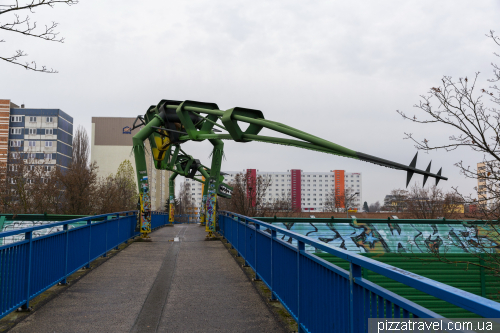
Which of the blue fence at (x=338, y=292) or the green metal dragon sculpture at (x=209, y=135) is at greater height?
the green metal dragon sculpture at (x=209, y=135)

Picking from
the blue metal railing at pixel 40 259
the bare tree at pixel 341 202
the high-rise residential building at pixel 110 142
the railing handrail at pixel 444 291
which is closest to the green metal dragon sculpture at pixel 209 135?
the blue metal railing at pixel 40 259

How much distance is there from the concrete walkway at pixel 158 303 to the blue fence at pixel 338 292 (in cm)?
60

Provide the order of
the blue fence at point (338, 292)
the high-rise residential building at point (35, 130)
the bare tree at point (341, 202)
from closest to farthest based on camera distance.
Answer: the blue fence at point (338, 292)
the bare tree at point (341, 202)
the high-rise residential building at point (35, 130)

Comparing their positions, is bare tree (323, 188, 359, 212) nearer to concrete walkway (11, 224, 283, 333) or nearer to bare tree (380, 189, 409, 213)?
bare tree (380, 189, 409, 213)

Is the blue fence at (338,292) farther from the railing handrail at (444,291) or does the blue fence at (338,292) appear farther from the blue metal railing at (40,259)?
the blue metal railing at (40,259)

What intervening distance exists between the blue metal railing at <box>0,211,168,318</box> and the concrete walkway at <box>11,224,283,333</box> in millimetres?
293

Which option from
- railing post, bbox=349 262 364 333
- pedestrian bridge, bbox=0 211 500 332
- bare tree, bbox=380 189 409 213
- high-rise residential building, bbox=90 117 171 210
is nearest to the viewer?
pedestrian bridge, bbox=0 211 500 332

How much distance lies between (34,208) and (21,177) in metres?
2.18

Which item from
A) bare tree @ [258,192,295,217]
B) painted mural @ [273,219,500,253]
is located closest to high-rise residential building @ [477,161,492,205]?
painted mural @ [273,219,500,253]

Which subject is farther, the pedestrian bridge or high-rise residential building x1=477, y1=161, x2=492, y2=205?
high-rise residential building x1=477, y1=161, x2=492, y2=205

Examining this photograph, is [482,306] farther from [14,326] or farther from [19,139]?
[19,139]

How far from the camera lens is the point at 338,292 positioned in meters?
3.37

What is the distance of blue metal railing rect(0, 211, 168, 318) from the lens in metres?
5.09

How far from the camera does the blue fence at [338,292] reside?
1920 mm
